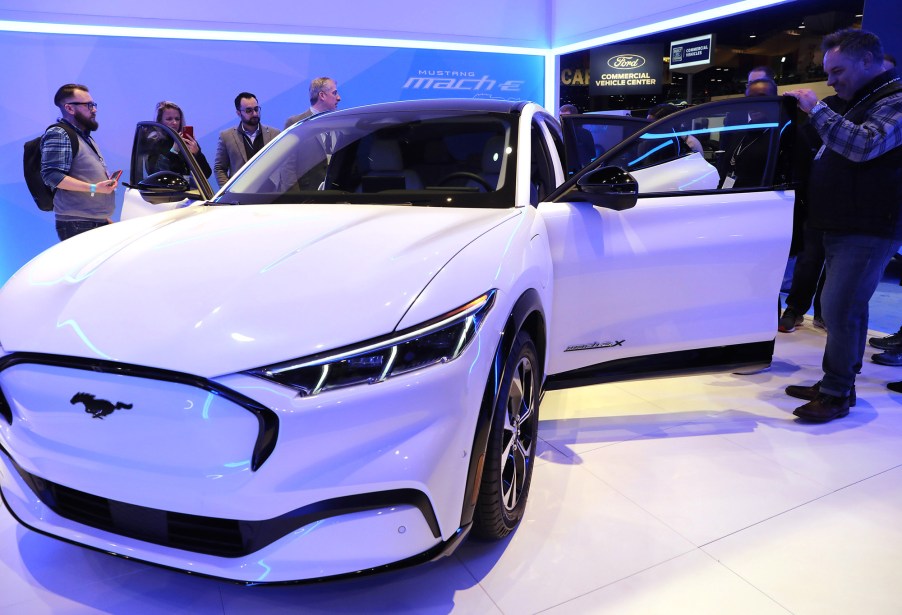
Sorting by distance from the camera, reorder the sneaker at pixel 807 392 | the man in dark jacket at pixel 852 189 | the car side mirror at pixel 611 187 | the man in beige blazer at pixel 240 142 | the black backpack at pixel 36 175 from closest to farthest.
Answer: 1. the car side mirror at pixel 611 187
2. the man in dark jacket at pixel 852 189
3. the sneaker at pixel 807 392
4. the black backpack at pixel 36 175
5. the man in beige blazer at pixel 240 142

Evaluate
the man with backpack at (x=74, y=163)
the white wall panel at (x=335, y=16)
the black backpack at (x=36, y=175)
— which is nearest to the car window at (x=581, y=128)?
the man with backpack at (x=74, y=163)

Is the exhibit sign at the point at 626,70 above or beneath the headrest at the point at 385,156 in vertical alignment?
above

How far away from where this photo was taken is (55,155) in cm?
407

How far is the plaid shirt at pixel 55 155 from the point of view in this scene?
4066 mm

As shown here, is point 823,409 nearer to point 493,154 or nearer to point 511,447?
point 511,447

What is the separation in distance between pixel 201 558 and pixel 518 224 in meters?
1.35

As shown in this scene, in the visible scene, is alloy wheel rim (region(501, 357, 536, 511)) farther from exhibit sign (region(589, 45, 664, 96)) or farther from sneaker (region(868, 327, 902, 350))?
exhibit sign (region(589, 45, 664, 96))

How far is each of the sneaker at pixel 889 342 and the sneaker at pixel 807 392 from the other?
882 mm

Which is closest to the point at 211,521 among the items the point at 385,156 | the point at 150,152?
the point at 385,156

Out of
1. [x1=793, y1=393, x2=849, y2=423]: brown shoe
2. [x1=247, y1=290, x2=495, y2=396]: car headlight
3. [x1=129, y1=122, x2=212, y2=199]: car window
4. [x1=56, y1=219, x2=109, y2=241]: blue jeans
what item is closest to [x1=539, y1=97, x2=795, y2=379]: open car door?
[x1=793, y1=393, x2=849, y2=423]: brown shoe

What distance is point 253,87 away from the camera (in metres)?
7.34

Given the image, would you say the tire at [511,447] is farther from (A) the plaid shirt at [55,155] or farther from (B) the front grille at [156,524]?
(A) the plaid shirt at [55,155]

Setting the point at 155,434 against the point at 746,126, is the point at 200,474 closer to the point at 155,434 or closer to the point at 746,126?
the point at 155,434

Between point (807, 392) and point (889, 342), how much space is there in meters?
1.16
